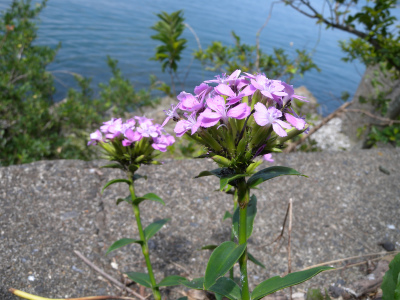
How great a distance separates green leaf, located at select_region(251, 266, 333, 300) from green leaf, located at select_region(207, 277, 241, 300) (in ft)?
0.22

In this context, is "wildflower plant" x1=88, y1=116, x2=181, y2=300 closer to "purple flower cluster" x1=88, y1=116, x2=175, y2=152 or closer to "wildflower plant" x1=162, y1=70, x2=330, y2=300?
"purple flower cluster" x1=88, y1=116, x2=175, y2=152

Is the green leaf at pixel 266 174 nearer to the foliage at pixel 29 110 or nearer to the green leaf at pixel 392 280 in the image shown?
the green leaf at pixel 392 280

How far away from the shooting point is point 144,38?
411 inches

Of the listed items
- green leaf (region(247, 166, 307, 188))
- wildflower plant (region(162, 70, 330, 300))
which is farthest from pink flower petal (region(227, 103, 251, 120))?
green leaf (region(247, 166, 307, 188))

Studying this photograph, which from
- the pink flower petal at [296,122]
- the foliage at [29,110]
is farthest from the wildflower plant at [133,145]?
the foliage at [29,110]

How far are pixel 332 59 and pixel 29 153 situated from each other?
1022 cm

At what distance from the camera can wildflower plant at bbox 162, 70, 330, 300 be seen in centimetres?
98

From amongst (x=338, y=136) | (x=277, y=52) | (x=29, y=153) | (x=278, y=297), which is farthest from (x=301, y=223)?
(x=338, y=136)

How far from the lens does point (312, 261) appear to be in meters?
2.15

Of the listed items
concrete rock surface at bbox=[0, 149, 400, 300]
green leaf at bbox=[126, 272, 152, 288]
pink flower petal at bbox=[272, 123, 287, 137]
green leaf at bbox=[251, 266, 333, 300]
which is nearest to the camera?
pink flower petal at bbox=[272, 123, 287, 137]

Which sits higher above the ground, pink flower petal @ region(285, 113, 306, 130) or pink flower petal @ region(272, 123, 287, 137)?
pink flower petal @ region(285, 113, 306, 130)

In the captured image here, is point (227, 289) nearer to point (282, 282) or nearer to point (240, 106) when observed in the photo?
point (282, 282)

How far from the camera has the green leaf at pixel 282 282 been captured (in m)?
1.03

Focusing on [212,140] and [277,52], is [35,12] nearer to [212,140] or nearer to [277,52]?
[277,52]
